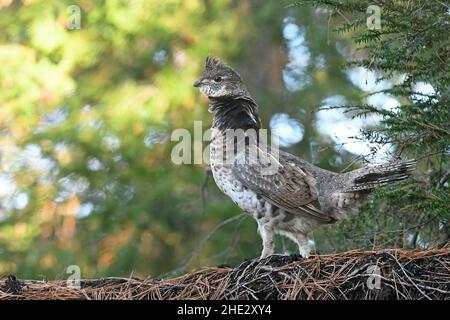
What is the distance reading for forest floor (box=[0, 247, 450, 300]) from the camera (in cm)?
461

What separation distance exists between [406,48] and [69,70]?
310 inches

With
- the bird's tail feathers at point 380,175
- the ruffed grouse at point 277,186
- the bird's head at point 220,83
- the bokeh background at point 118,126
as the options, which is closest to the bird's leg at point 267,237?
the ruffed grouse at point 277,186

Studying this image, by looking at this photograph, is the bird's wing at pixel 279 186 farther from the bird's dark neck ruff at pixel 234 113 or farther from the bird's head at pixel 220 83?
the bird's head at pixel 220 83

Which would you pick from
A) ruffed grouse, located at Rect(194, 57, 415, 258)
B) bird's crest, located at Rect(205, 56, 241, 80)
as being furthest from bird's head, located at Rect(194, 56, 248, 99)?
ruffed grouse, located at Rect(194, 57, 415, 258)

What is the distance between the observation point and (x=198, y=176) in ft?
40.5

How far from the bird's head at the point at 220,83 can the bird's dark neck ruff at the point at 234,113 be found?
5cm

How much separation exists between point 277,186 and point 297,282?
6.63 ft

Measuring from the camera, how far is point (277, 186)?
6.79 m

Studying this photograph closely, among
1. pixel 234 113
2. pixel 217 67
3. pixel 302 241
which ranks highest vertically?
pixel 217 67

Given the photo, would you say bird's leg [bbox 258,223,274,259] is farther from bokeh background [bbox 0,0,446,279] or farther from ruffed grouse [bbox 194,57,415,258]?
bokeh background [bbox 0,0,446,279]

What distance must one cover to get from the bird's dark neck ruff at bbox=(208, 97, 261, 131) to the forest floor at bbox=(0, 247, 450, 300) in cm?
206

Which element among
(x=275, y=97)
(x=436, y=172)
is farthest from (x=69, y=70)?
(x=436, y=172)

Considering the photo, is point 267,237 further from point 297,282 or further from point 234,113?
point 297,282

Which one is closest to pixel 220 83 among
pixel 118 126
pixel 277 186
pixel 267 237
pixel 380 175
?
pixel 277 186
